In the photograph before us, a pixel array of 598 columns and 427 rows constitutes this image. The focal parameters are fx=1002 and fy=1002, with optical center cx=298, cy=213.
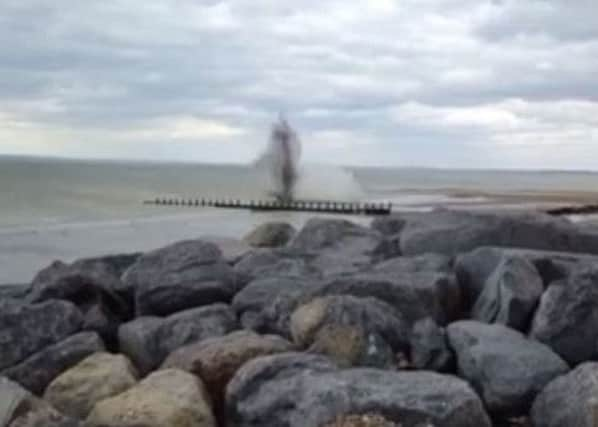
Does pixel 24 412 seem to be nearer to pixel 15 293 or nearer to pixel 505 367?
pixel 505 367

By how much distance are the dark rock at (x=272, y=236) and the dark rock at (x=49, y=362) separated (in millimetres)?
10480

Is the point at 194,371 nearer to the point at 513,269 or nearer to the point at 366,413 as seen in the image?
the point at 366,413

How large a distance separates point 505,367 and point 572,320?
946 mm

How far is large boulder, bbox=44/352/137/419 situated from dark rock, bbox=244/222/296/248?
11.1 m

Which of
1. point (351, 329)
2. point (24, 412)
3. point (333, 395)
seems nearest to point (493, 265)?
point (351, 329)

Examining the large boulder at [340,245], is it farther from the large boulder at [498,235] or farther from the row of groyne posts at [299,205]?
the row of groyne posts at [299,205]

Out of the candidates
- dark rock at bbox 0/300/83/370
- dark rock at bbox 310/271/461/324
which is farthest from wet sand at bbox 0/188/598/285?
dark rock at bbox 310/271/461/324

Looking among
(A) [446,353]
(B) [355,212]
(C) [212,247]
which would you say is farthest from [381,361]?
(B) [355,212]

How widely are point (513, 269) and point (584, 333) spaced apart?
887 millimetres

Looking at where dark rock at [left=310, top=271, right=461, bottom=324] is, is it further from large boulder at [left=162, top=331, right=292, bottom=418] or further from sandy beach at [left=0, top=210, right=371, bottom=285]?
sandy beach at [left=0, top=210, right=371, bottom=285]

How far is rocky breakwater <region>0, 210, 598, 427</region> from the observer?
601cm

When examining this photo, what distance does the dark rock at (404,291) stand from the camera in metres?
8.09

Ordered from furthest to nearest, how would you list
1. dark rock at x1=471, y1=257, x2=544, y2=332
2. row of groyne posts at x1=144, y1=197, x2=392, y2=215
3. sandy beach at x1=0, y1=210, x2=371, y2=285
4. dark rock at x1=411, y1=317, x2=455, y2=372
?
1. row of groyne posts at x1=144, y1=197, x2=392, y2=215
2. sandy beach at x1=0, y1=210, x2=371, y2=285
3. dark rock at x1=471, y1=257, x2=544, y2=332
4. dark rock at x1=411, y1=317, x2=455, y2=372

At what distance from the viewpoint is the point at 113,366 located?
711 cm
